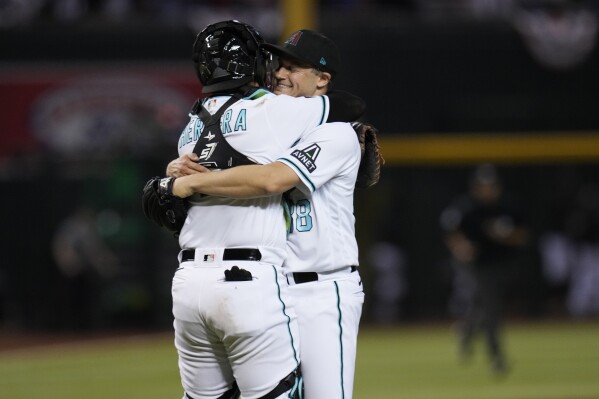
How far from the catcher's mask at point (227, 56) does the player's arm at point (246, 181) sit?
1.26 feet

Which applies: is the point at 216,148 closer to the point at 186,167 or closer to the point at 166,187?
the point at 186,167

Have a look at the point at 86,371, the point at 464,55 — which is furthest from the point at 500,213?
the point at 464,55

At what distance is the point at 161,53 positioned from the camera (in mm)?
18750

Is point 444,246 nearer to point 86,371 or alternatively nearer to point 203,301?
point 86,371

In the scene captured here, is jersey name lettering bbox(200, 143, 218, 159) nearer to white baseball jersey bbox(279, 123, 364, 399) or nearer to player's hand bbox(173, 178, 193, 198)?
player's hand bbox(173, 178, 193, 198)

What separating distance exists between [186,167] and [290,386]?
933 millimetres

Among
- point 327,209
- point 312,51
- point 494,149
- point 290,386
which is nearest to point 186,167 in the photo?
point 327,209

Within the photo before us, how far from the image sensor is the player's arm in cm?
434

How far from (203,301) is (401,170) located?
1332 centimetres

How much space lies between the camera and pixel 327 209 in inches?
189

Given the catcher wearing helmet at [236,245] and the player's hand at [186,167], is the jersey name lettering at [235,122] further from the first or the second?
the player's hand at [186,167]

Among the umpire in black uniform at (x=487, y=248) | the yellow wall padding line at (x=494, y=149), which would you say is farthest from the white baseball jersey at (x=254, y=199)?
the yellow wall padding line at (x=494, y=149)

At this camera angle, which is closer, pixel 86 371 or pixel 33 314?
pixel 86 371

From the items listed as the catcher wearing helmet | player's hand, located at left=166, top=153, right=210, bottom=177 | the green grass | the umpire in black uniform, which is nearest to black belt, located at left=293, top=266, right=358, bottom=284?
the catcher wearing helmet
